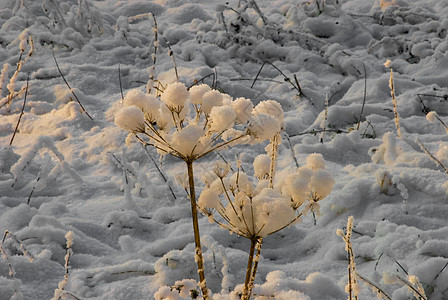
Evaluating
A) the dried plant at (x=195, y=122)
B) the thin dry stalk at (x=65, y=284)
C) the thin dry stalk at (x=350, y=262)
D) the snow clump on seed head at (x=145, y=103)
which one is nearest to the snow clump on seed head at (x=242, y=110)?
the dried plant at (x=195, y=122)

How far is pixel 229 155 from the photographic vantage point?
2746 mm

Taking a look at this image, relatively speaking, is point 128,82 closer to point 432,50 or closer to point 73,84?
point 73,84

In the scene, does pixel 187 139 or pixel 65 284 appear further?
pixel 65 284

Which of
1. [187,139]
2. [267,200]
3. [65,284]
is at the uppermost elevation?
[187,139]

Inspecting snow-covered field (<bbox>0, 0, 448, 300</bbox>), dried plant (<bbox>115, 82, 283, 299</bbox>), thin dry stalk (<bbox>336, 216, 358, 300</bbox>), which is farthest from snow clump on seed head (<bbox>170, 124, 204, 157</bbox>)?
thin dry stalk (<bbox>336, 216, 358, 300</bbox>)

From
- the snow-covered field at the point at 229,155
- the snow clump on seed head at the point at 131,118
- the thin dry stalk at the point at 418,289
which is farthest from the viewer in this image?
the snow-covered field at the point at 229,155

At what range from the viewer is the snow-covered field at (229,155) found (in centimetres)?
167

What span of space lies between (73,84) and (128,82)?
1.32 feet

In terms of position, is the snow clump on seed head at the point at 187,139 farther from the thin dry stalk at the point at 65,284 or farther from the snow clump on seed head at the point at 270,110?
the thin dry stalk at the point at 65,284

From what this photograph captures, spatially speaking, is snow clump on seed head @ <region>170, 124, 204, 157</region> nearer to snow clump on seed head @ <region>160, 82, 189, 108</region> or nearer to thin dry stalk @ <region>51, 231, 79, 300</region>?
snow clump on seed head @ <region>160, 82, 189, 108</region>

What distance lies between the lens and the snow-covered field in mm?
1670

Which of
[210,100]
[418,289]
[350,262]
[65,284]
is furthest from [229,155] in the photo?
[210,100]

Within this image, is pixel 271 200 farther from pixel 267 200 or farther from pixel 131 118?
pixel 131 118

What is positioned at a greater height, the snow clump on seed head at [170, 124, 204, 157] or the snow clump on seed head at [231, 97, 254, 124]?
the snow clump on seed head at [231, 97, 254, 124]
